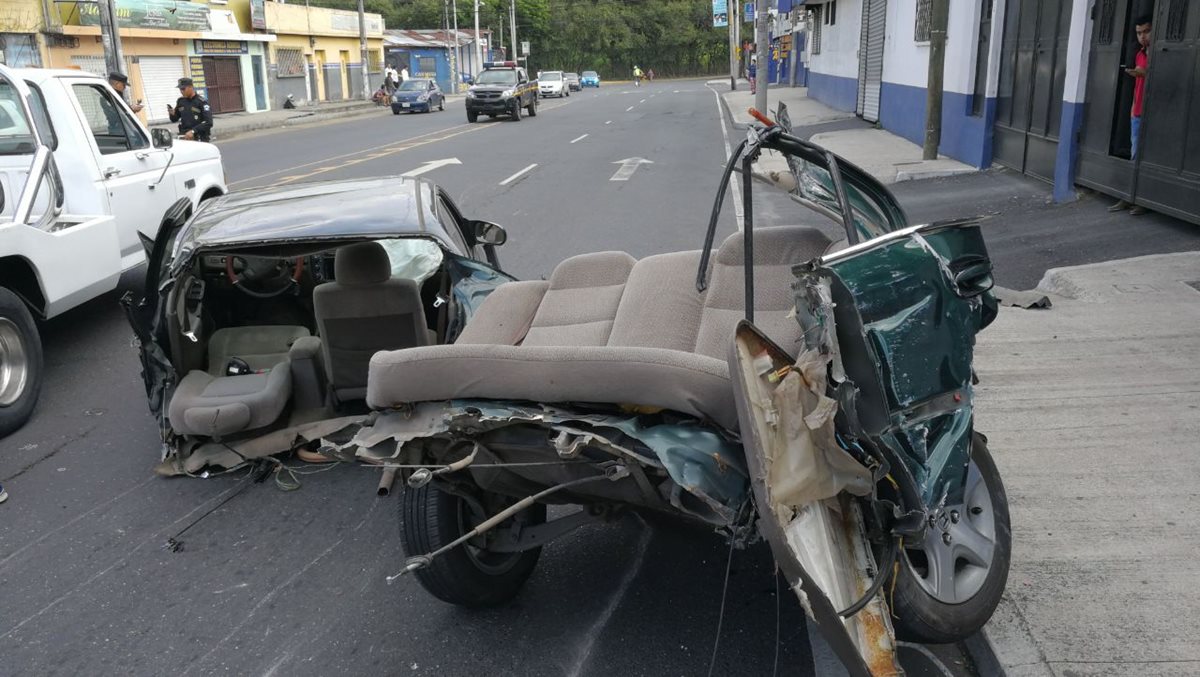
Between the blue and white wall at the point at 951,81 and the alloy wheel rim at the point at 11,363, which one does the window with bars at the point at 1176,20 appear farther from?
the alloy wheel rim at the point at 11,363

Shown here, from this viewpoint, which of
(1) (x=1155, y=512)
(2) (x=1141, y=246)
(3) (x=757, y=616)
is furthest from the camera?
(2) (x=1141, y=246)

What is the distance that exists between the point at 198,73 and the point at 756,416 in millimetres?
43778

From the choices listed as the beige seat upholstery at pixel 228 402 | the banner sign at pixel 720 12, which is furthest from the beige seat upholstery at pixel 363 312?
the banner sign at pixel 720 12

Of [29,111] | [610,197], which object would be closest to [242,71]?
[610,197]

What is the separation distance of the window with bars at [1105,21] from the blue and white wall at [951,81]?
3.93m

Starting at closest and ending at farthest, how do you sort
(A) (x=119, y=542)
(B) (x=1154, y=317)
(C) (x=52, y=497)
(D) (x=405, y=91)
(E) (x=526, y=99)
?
(A) (x=119, y=542) → (C) (x=52, y=497) → (B) (x=1154, y=317) → (E) (x=526, y=99) → (D) (x=405, y=91)

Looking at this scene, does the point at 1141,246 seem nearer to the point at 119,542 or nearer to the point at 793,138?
the point at 793,138

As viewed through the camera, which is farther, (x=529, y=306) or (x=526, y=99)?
(x=526, y=99)

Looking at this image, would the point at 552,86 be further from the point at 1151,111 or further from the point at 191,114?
the point at 1151,111

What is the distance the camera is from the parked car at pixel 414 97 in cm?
4188

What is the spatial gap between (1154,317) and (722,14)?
57.0 meters

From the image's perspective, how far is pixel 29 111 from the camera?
7715 millimetres

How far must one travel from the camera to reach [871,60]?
86.2 ft

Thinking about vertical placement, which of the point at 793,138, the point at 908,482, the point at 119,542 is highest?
the point at 793,138
